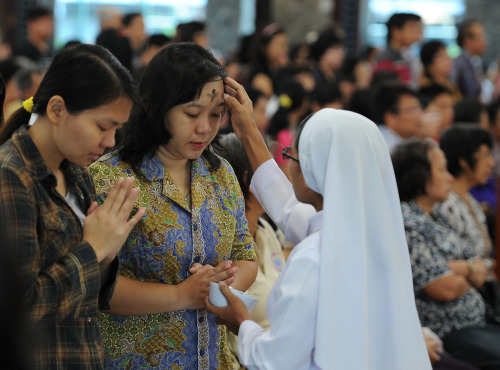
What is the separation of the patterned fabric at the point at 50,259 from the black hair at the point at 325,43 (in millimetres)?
6210

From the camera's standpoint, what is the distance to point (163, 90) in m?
2.00

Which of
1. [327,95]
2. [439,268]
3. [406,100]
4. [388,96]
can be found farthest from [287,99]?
[439,268]

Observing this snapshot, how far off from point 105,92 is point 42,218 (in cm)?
31

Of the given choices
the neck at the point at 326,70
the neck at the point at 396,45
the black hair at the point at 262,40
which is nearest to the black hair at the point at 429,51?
the neck at the point at 396,45

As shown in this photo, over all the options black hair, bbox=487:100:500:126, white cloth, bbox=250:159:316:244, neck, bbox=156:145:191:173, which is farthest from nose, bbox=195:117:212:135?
black hair, bbox=487:100:500:126

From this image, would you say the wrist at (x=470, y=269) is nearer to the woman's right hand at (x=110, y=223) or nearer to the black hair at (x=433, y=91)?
the woman's right hand at (x=110, y=223)

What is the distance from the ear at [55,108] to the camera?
1.65m

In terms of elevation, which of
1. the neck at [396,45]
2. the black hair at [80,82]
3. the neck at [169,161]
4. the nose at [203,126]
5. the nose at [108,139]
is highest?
the black hair at [80,82]

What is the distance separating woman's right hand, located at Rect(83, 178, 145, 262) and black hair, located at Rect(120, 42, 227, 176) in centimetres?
33

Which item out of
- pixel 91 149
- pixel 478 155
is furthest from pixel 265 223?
pixel 478 155

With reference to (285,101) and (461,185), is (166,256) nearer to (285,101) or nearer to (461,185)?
(461,185)

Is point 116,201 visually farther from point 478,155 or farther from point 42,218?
point 478,155

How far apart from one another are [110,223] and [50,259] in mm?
149

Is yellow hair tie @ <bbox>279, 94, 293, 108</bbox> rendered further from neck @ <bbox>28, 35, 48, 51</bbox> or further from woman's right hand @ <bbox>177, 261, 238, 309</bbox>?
woman's right hand @ <bbox>177, 261, 238, 309</bbox>
